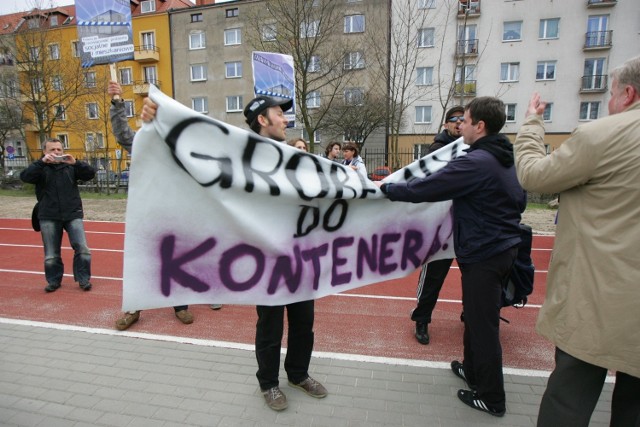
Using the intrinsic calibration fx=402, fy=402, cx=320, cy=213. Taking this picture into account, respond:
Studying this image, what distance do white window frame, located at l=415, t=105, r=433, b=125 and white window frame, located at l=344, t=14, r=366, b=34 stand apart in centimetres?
Result: 715

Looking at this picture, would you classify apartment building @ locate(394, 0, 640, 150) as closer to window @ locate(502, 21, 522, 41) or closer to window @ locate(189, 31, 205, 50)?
window @ locate(502, 21, 522, 41)

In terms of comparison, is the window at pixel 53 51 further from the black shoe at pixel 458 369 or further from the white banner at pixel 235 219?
the black shoe at pixel 458 369

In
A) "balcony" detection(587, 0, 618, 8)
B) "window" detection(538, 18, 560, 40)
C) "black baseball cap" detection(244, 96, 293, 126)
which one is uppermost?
"balcony" detection(587, 0, 618, 8)

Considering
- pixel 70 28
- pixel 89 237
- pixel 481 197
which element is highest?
pixel 70 28

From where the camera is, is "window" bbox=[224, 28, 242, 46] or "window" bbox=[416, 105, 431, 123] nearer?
"window" bbox=[416, 105, 431, 123]

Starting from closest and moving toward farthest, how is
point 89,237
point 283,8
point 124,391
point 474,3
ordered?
point 124,391
point 89,237
point 283,8
point 474,3

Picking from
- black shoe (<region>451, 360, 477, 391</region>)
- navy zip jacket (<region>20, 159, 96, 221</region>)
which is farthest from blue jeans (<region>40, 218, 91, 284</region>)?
black shoe (<region>451, 360, 477, 391</region>)

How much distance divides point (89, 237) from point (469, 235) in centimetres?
987

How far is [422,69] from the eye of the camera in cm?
3008

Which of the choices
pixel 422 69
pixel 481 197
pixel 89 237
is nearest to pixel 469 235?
pixel 481 197

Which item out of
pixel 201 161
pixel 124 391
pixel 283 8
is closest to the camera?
pixel 201 161

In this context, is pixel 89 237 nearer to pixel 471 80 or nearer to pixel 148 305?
pixel 148 305

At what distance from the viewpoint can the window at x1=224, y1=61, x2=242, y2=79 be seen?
3378cm

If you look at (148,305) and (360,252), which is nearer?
(148,305)
